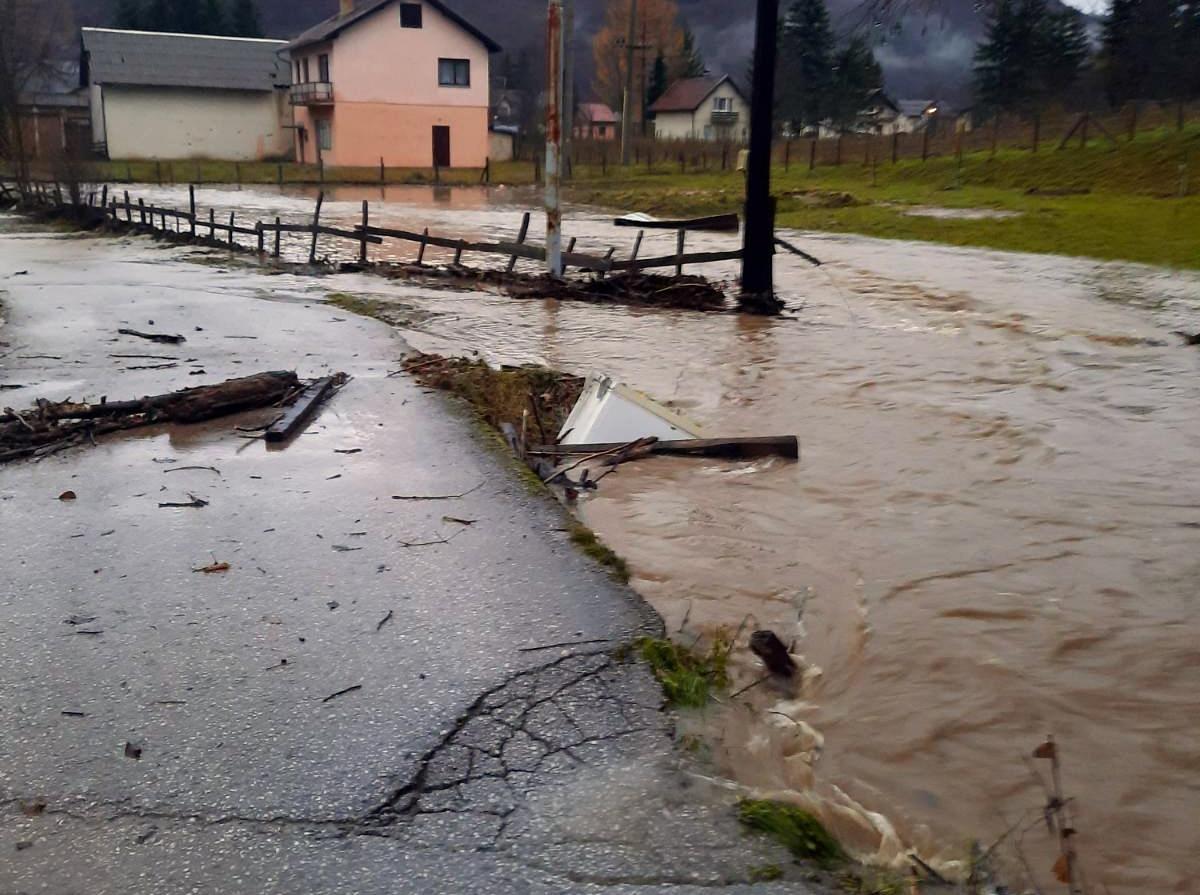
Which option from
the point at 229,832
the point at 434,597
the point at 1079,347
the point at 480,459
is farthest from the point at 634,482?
the point at 1079,347

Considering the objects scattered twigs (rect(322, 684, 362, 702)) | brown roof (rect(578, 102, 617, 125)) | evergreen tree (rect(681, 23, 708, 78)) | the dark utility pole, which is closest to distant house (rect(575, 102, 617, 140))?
brown roof (rect(578, 102, 617, 125))

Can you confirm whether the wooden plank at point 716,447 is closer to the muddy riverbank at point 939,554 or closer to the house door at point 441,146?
the muddy riverbank at point 939,554

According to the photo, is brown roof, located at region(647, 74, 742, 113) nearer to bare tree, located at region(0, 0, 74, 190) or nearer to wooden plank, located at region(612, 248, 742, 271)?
bare tree, located at region(0, 0, 74, 190)

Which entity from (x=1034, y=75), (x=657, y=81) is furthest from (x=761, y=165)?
(x=657, y=81)

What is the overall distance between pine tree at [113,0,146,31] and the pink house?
3092 cm

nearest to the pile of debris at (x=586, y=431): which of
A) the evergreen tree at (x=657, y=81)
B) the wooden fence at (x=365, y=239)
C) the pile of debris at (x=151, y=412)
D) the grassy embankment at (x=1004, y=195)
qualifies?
the pile of debris at (x=151, y=412)

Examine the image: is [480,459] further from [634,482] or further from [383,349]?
[383,349]

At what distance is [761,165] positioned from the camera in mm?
15812

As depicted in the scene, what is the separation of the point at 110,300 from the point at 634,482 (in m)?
9.94

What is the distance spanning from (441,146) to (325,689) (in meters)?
61.7

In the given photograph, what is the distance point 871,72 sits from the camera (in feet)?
222

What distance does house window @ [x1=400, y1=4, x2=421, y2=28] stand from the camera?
60.6 m

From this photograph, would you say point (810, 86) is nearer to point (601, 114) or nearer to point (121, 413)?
point (601, 114)

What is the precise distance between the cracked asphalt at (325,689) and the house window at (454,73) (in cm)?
5799
